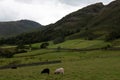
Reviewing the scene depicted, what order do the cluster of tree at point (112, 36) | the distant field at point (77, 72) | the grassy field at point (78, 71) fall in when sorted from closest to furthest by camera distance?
the distant field at point (77, 72), the grassy field at point (78, 71), the cluster of tree at point (112, 36)

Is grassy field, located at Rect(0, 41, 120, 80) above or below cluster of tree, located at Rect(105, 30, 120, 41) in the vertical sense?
below

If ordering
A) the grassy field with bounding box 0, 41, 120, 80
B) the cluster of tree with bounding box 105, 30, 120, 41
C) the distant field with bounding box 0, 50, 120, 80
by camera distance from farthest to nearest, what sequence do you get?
1. the cluster of tree with bounding box 105, 30, 120, 41
2. the grassy field with bounding box 0, 41, 120, 80
3. the distant field with bounding box 0, 50, 120, 80

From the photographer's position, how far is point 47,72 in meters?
37.9

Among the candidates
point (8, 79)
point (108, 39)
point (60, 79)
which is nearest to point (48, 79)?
point (60, 79)

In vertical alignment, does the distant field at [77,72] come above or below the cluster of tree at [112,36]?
below

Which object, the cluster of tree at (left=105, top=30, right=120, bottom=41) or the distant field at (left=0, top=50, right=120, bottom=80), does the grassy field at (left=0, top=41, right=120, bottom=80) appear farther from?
the cluster of tree at (left=105, top=30, right=120, bottom=41)

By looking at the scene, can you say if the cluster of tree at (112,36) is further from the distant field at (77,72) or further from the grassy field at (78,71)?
the distant field at (77,72)

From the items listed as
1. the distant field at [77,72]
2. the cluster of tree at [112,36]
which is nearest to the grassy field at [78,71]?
the distant field at [77,72]

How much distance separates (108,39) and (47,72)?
119 m

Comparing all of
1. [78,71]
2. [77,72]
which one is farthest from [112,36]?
[77,72]

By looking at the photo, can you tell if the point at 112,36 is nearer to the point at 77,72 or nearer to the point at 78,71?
the point at 78,71

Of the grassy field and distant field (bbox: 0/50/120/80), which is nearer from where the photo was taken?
distant field (bbox: 0/50/120/80)

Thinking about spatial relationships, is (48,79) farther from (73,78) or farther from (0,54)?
(0,54)

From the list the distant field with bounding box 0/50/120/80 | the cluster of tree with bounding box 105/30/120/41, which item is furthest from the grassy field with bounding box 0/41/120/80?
the cluster of tree with bounding box 105/30/120/41
